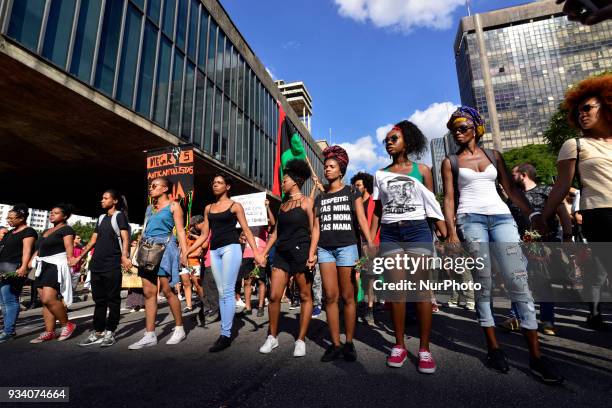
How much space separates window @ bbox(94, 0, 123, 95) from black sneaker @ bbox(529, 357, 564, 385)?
42.8 feet

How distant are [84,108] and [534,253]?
42.0 ft

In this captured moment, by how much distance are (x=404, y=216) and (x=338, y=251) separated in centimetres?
73

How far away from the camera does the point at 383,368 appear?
2.69 metres

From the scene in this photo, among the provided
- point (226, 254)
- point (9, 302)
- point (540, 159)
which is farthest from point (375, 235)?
point (540, 159)

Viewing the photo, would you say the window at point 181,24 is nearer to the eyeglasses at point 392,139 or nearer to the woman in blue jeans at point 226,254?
the woman in blue jeans at point 226,254

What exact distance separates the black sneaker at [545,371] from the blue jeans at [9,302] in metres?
6.20

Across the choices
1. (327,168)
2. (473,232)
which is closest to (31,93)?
(327,168)

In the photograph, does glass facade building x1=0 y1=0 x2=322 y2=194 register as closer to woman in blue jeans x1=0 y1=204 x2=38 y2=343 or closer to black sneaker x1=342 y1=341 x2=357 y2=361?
woman in blue jeans x1=0 y1=204 x2=38 y2=343

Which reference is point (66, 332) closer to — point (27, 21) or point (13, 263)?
point (13, 263)

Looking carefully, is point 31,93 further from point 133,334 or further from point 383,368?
point 383,368

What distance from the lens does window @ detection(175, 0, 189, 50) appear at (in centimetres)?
1488

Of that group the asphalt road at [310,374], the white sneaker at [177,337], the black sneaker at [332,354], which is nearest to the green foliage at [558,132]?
the asphalt road at [310,374]

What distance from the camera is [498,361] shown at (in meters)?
2.53

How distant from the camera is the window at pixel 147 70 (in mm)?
12672
